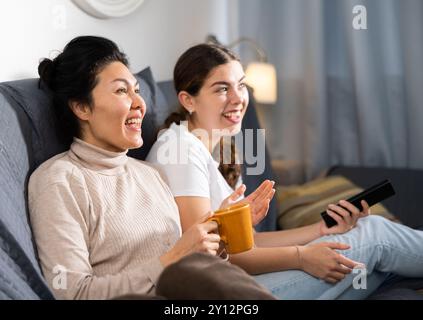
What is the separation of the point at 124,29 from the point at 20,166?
0.99 metres

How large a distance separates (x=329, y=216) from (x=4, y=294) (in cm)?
93

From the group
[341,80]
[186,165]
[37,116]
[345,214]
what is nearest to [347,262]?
[345,214]

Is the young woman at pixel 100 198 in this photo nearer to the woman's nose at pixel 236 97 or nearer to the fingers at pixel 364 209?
the woman's nose at pixel 236 97

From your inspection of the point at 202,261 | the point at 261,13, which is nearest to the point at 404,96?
the point at 261,13

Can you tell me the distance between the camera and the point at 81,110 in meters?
1.39

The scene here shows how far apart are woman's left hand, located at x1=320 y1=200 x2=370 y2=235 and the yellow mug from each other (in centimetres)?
44

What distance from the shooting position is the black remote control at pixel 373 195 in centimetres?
155

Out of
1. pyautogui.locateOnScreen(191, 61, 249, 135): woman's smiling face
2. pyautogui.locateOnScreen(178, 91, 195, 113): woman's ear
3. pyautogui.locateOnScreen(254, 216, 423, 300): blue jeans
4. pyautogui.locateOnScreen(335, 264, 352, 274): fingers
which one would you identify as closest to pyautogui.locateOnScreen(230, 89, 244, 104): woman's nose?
pyautogui.locateOnScreen(191, 61, 249, 135): woman's smiling face

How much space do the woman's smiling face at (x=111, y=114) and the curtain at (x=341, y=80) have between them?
1.40m

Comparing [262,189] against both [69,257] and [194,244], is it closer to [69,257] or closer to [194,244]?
[194,244]

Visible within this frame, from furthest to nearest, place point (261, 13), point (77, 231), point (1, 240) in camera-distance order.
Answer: point (261, 13)
point (77, 231)
point (1, 240)

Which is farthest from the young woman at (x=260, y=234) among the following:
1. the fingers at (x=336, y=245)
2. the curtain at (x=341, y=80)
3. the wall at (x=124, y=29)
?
the curtain at (x=341, y=80)
